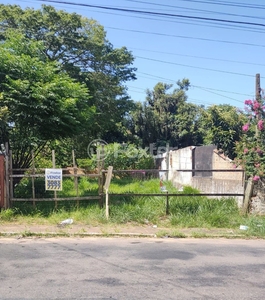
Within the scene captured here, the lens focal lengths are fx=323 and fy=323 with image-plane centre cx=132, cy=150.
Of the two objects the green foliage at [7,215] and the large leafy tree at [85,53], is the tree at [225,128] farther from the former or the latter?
the large leafy tree at [85,53]

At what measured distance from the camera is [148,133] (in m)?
33.0

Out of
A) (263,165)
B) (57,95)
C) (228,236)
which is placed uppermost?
(57,95)

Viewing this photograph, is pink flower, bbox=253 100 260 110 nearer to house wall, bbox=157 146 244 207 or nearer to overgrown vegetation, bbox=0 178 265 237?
house wall, bbox=157 146 244 207

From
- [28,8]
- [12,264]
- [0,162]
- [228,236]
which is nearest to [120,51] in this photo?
[28,8]

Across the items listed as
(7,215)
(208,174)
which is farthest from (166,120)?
(7,215)

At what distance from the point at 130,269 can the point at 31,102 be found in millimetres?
6635

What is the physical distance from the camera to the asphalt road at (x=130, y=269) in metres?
4.23

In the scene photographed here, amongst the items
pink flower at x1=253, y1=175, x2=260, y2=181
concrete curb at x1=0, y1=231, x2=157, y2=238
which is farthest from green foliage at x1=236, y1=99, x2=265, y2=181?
concrete curb at x1=0, y1=231, x2=157, y2=238

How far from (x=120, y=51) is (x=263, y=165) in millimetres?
18033

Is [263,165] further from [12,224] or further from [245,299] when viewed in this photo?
[12,224]

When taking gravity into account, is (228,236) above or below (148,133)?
below

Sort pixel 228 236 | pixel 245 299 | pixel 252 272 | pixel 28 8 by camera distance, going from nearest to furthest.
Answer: pixel 245 299
pixel 252 272
pixel 228 236
pixel 28 8

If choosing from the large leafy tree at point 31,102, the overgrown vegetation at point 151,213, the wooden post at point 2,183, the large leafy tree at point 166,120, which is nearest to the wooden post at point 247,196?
the overgrown vegetation at point 151,213

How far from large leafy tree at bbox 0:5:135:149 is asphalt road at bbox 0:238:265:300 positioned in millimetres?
13948
